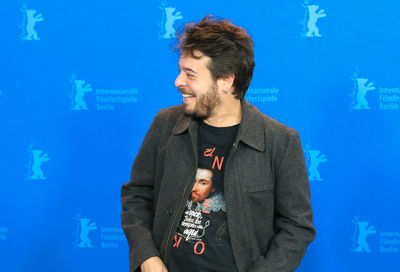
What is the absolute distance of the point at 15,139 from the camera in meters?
2.44

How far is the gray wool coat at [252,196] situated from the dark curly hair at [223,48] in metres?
0.12

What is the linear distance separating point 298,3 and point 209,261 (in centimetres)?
140

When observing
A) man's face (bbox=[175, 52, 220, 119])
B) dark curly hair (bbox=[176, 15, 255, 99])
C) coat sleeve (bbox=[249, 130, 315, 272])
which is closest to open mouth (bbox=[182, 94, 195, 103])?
man's face (bbox=[175, 52, 220, 119])

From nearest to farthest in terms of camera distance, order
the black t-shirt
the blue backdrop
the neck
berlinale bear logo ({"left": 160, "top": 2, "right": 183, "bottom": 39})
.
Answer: the black t-shirt → the neck → the blue backdrop → berlinale bear logo ({"left": 160, "top": 2, "right": 183, "bottom": 39})

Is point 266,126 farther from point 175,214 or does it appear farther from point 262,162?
point 175,214

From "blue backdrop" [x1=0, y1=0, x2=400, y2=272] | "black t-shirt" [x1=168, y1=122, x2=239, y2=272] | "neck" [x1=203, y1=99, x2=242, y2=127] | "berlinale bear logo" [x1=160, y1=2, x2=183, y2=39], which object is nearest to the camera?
"black t-shirt" [x1=168, y1=122, x2=239, y2=272]

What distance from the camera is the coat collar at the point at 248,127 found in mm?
1453

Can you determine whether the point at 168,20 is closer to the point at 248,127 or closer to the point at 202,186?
the point at 248,127

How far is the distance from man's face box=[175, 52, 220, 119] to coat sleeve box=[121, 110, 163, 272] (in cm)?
18

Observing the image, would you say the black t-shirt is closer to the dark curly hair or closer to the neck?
the neck

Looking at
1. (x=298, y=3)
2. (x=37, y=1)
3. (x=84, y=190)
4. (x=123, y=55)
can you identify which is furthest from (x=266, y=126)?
(x=37, y=1)

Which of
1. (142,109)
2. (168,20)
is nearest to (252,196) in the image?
(142,109)

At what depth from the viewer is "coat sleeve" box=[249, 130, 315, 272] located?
145 cm

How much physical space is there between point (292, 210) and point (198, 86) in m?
0.53
